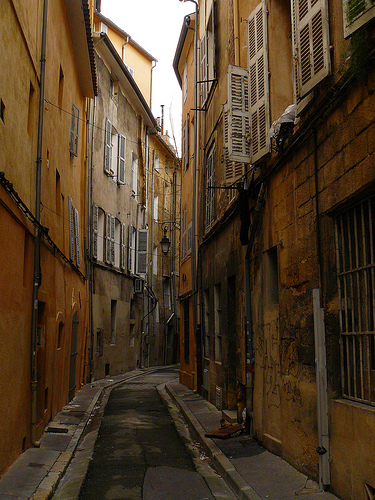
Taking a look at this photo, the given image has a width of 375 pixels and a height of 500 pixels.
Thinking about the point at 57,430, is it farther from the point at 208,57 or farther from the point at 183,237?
the point at 183,237

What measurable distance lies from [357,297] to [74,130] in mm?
10319

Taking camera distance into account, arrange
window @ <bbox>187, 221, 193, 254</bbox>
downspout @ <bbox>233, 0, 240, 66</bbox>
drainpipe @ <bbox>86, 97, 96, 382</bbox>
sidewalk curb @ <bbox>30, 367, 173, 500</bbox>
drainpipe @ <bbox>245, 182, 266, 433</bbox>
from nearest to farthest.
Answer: sidewalk curb @ <bbox>30, 367, 173, 500</bbox>, drainpipe @ <bbox>245, 182, 266, 433</bbox>, downspout @ <bbox>233, 0, 240, 66</bbox>, window @ <bbox>187, 221, 193, 254</bbox>, drainpipe @ <bbox>86, 97, 96, 382</bbox>

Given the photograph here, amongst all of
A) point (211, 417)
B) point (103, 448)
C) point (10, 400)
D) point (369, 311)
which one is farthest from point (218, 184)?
point (369, 311)

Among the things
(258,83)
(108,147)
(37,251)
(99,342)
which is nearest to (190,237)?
(99,342)

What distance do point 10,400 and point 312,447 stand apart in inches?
148

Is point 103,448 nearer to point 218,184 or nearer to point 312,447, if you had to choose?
point 312,447

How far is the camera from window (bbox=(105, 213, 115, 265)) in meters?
20.5

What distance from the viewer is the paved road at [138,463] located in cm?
638

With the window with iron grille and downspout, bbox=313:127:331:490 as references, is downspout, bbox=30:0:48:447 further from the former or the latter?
the window with iron grille

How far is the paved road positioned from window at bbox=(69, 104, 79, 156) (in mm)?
6440

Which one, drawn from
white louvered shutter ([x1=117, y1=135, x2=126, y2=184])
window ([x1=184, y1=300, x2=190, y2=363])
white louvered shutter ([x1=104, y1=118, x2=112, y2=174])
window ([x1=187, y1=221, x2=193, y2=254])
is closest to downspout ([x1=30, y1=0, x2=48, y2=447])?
window ([x1=187, y1=221, x2=193, y2=254])

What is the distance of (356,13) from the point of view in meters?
4.57

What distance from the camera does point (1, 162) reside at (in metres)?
6.41

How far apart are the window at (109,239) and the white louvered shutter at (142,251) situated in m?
4.08
